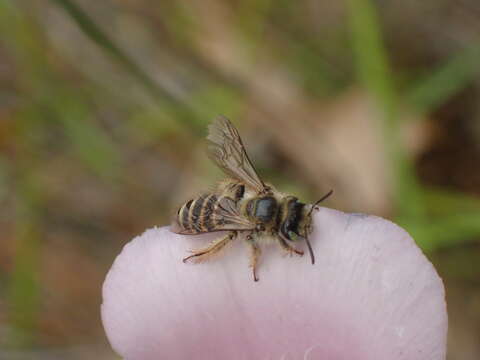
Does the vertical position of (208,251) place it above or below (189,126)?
below

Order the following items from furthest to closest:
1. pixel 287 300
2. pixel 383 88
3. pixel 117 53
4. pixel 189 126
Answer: pixel 189 126 < pixel 383 88 < pixel 117 53 < pixel 287 300

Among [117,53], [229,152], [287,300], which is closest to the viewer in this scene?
[287,300]

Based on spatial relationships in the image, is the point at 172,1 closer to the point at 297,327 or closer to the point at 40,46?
the point at 40,46

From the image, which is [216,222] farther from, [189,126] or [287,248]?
[189,126]

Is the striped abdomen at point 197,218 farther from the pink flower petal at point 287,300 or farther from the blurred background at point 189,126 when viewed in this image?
the blurred background at point 189,126

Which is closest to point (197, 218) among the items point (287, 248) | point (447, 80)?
point (287, 248)

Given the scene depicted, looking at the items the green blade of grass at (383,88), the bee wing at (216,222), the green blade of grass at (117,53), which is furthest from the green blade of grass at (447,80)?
the bee wing at (216,222)

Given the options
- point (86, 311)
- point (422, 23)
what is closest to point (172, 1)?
point (422, 23)
